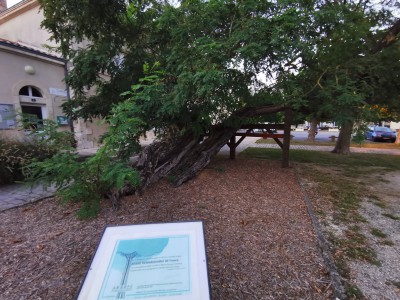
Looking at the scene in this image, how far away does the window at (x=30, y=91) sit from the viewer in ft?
30.0

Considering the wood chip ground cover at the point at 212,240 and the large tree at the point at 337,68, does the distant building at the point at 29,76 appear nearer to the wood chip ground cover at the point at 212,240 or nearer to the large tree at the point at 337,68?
the wood chip ground cover at the point at 212,240

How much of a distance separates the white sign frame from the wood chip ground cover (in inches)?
29.1

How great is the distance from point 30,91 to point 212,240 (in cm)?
1000

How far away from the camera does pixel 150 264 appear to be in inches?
62.4

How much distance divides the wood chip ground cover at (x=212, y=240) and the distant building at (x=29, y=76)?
383cm

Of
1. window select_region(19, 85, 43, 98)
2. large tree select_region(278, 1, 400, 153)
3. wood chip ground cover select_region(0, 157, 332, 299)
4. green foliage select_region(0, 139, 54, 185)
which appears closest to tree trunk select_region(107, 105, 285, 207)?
wood chip ground cover select_region(0, 157, 332, 299)

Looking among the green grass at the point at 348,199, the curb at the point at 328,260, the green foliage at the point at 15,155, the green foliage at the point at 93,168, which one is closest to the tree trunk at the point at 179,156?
the green foliage at the point at 93,168

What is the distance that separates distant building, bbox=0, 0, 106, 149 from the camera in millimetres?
8281

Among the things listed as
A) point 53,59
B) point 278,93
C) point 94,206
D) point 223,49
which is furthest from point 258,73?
point 53,59

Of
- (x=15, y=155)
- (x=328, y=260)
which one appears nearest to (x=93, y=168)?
(x=328, y=260)

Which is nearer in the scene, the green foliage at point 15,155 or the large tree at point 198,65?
the large tree at point 198,65

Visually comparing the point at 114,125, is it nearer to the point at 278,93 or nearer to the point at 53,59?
the point at 278,93

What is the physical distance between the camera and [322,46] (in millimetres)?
4801

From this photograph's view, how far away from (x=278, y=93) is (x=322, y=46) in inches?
48.8
